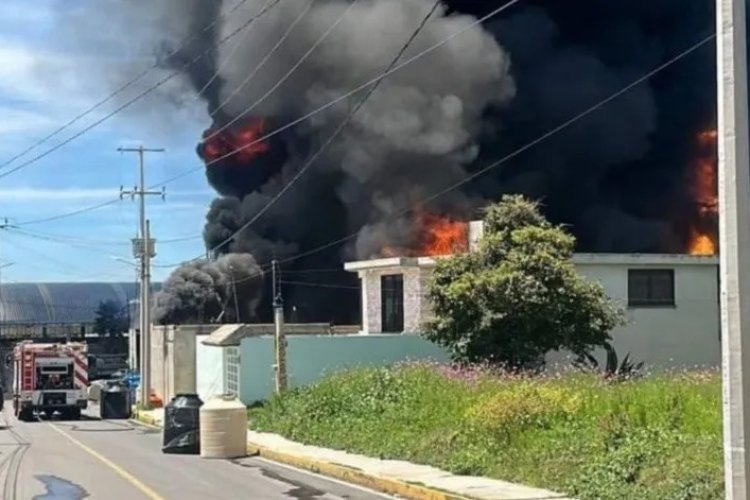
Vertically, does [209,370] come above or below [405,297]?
below

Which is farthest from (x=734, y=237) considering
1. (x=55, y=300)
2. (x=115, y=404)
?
(x=55, y=300)

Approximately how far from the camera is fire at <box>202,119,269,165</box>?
7169 cm

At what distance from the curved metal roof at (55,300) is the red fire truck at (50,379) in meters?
65.8

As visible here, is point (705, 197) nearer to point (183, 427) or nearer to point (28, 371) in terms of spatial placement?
point (28, 371)

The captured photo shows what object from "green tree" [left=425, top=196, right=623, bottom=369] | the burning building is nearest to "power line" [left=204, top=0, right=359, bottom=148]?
the burning building

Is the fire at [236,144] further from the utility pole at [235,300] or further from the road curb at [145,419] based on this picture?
the road curb at [145,419]

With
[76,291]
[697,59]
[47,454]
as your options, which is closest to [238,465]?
[47,454]

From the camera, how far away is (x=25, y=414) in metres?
41.8

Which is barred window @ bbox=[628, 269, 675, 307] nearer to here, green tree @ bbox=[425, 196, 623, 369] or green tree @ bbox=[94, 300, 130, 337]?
green tree @ bbox=[425, 196, 623, 369]

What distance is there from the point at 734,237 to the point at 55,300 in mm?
118271

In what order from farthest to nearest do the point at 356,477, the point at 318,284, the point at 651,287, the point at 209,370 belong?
the point at 318,284 → the point at 209,370 → the point at 651,287 → the point at 356,477

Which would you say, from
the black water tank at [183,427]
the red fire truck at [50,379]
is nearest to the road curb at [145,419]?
the red fire truck at [50,379]

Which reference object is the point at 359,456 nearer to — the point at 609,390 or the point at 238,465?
the point at 238,465

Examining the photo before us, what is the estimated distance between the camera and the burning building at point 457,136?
6375cm
